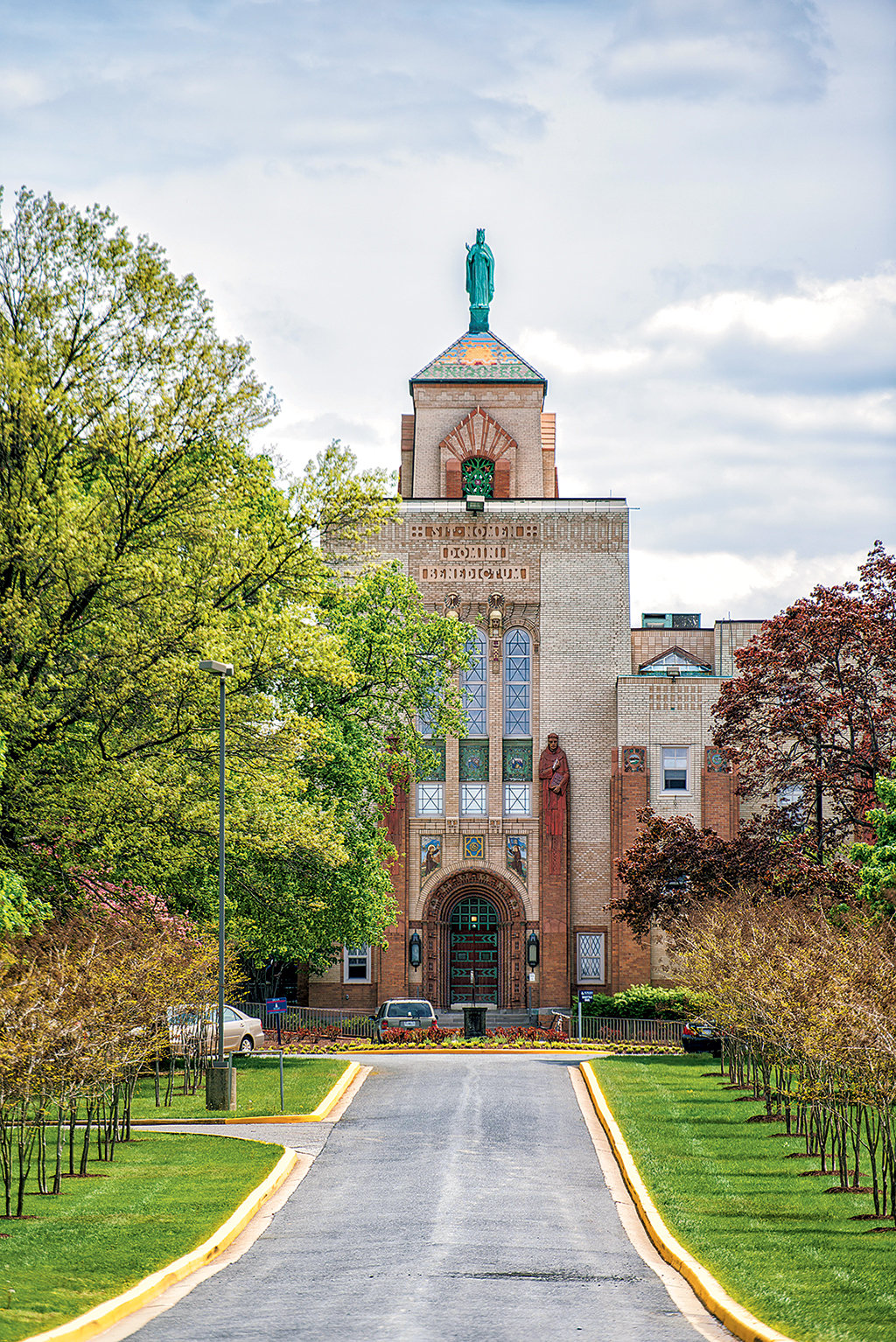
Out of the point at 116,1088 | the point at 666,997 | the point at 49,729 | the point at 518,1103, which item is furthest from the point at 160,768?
the point at 666,997

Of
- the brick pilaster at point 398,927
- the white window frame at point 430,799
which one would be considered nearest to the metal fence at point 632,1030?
the brick pilaster at point 398,927

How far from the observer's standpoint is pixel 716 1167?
65.5ft

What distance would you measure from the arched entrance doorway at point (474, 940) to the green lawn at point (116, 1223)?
2892 centimetres

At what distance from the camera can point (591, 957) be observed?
51062 mm

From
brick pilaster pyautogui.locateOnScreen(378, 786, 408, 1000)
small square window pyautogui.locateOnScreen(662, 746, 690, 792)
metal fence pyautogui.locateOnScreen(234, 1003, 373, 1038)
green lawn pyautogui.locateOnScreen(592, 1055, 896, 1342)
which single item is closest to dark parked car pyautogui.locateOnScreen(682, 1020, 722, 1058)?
green lawn pyautogui.locateOnScreen(592, 1055, 896, 1342)

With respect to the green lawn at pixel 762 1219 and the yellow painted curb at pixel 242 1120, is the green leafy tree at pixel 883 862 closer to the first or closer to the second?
the green lawn at pixel 762 1219

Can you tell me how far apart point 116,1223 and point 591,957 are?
36.2m

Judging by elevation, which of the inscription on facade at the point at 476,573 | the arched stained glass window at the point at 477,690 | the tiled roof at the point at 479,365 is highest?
the tiled roof at the point at 479,365

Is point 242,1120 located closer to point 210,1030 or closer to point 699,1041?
point 210,1030

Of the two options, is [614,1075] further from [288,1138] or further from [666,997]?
[666,997]

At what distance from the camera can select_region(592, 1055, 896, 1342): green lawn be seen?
1212cm

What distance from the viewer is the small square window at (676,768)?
51156mm

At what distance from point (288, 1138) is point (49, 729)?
7.68 meters

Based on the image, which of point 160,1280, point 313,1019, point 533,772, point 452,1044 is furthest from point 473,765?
point 160,1280
